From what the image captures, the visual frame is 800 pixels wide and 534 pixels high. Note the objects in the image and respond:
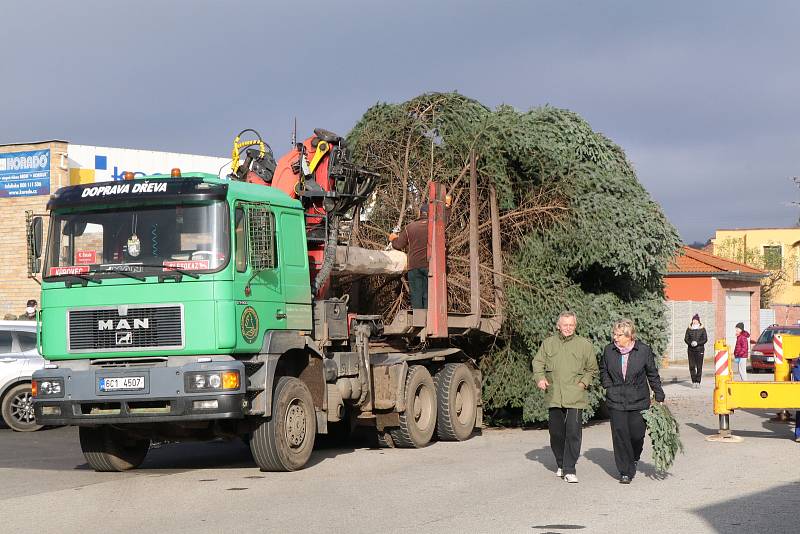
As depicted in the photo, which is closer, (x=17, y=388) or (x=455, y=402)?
(x=455, y=402)

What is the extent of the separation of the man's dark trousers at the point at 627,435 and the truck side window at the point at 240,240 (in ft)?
13.3

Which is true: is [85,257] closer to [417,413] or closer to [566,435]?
[417,413]

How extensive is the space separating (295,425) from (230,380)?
1391mm

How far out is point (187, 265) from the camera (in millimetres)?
11102

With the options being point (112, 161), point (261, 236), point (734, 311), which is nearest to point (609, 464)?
point (261, 236)

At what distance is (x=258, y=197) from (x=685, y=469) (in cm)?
547

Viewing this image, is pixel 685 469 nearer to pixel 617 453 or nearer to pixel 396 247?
pixel 617 453

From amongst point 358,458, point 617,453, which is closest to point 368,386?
point 358,458

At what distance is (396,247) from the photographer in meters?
15.3

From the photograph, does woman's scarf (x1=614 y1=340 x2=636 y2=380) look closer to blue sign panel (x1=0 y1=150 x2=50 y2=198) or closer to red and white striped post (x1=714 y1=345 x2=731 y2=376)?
red and white striped post (x1=714 y1=345 x2=731 y2=376)

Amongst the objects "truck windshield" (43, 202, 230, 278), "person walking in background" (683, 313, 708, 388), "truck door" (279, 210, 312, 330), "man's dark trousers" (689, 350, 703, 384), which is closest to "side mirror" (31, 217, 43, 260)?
"truck windshield" (43, 202, 230, 278)

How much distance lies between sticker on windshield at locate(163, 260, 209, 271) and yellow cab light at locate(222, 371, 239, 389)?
1081mm

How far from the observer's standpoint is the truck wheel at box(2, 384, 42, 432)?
58.1ft

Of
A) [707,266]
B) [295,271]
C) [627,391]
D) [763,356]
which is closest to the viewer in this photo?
[627,391]
